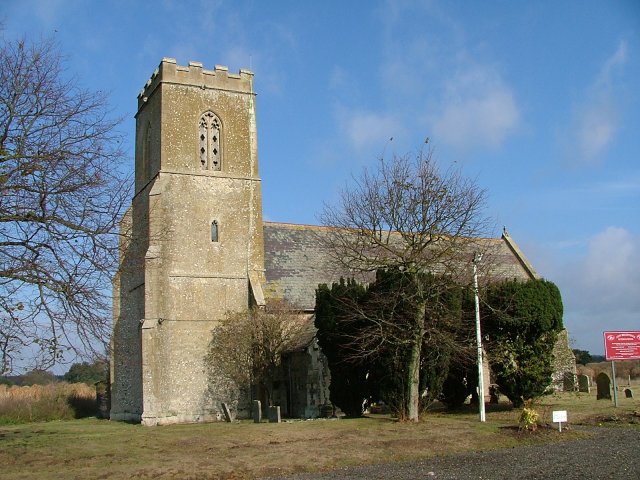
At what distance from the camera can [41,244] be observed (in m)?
13.9

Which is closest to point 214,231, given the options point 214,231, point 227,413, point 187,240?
point 214,231

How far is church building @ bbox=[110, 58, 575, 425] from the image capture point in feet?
91.6

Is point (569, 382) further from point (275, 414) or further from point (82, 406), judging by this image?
point (82, 406)

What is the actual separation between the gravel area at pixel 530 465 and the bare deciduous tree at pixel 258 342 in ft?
40.6

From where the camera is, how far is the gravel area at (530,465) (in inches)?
496

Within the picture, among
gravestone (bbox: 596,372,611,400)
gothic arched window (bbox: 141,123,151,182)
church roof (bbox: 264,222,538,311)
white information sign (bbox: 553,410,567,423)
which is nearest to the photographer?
white information sign (bbox: 553,410,567,423)

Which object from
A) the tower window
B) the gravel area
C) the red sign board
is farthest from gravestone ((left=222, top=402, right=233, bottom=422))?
the red sign board

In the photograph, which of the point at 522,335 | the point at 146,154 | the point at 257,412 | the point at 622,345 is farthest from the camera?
the point at 146,154

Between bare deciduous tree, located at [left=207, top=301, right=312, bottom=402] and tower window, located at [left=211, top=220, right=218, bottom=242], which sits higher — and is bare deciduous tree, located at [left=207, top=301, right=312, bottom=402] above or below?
below

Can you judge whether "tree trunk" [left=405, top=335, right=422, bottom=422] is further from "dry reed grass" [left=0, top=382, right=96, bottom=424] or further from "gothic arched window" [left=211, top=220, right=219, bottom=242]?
"dry reed grass" [left=0, top=382, right=96, bottom=424]

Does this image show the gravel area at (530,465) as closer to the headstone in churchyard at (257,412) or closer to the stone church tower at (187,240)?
the headstone in churchyard at (257,412)

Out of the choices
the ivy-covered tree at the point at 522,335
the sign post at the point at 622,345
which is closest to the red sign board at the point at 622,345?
the sign post at the point at 622,345

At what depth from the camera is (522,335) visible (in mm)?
23422

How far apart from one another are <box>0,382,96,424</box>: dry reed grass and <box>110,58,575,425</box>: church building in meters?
6.40
